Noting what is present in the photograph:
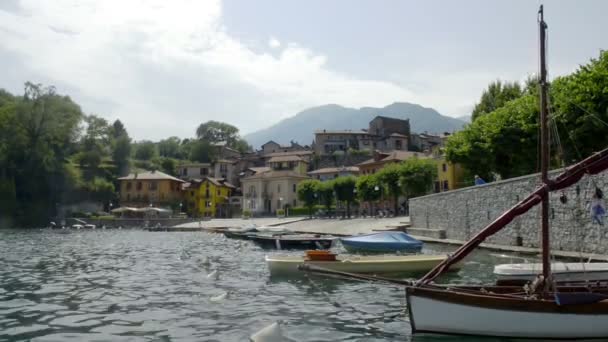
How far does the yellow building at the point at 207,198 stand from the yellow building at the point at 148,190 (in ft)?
8.29

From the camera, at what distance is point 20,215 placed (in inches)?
A: 3465

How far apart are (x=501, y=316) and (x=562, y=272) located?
17.0 ft

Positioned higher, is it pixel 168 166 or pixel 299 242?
pixel 168 166

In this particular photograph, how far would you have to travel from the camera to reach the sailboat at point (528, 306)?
31.3ft

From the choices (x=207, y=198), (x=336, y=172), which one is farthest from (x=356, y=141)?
(x=207, y=198)

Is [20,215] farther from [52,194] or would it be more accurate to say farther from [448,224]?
[448,224]

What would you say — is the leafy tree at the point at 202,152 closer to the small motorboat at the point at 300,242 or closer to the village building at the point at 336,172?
the village building at the point at 336,172

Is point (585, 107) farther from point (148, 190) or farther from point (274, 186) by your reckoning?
point (148, 190)

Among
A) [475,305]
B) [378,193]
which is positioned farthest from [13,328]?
[378,193]

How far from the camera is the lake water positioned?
37.0ft

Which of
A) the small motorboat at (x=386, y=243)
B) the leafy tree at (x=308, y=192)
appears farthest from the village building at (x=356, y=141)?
the small motorboat at (x=386, y=243)


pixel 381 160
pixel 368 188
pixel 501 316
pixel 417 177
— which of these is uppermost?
pixel 381 160

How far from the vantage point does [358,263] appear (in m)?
19.1

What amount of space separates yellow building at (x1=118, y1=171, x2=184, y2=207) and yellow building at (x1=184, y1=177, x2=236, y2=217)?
253 centimetres
